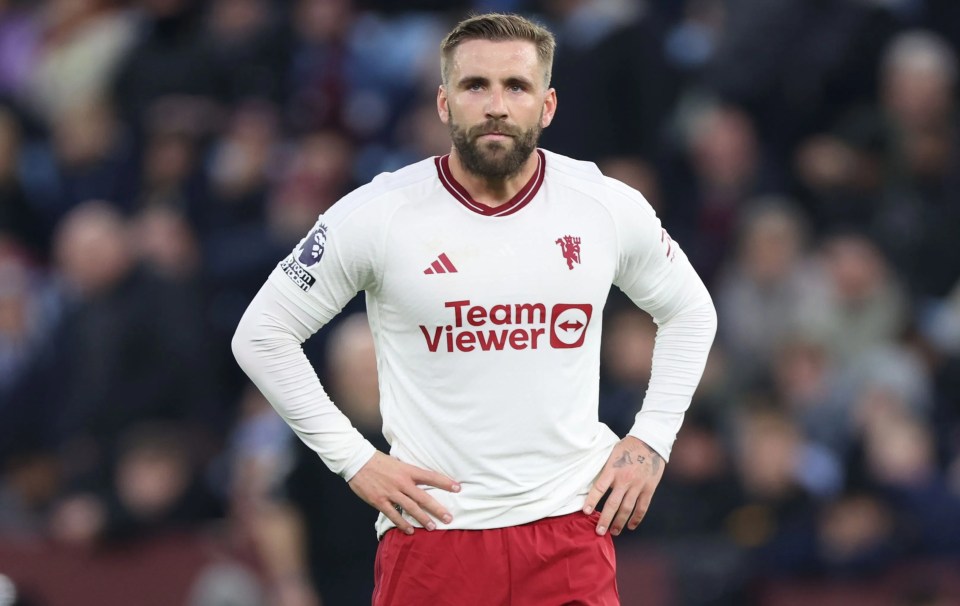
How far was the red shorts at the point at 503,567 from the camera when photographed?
189 inches

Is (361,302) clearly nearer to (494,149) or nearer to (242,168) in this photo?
(242,168)

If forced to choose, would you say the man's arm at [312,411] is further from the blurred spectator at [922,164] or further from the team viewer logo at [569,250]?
the blurred spectator at [922,164]

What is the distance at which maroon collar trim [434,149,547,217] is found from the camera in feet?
16.0

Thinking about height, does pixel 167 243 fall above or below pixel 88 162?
below

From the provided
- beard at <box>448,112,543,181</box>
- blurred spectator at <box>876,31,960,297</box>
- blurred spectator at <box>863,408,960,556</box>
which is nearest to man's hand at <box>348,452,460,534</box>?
beard at <box>448,112,543,181</box>

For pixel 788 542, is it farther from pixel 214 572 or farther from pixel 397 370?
pixel 397 370

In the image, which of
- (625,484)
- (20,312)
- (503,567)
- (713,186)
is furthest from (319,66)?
(503,567)

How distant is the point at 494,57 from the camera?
4.75 meters

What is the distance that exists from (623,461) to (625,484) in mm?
76

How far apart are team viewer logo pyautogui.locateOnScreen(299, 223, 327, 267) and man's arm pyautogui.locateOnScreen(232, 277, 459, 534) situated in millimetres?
119

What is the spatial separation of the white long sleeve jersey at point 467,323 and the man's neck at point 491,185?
23 mm

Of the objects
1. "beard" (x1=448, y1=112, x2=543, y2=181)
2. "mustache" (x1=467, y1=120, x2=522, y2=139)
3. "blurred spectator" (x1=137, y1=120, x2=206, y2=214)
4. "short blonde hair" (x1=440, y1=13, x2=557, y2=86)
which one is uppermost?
"short blonde hair" (x1=440, y1=13, x2=557, y2=86)

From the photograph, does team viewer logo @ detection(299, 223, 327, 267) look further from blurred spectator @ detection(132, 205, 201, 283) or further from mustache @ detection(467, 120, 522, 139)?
blurred spectator @ detection(132, 205, 201, 283)

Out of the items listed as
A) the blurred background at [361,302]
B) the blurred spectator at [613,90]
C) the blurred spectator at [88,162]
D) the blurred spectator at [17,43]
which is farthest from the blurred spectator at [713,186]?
the blurred spectator at [17,43]
